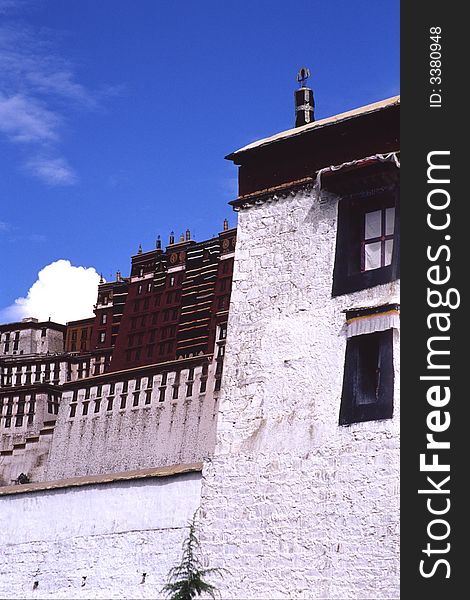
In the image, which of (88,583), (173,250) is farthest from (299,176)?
(173,250)

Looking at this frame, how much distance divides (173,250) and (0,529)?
3956 cm

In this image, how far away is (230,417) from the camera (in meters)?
11.7

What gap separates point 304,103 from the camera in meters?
13.7

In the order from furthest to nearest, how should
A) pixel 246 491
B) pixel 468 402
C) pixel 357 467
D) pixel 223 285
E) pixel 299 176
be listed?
1. pixel 223 285
2. pixel 299 176
3. pixel 246 491
4. pixel 357 467
5. pixel 468 402

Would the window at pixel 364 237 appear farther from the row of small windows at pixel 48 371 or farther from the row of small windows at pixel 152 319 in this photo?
the row of small windows at pixel 48 371

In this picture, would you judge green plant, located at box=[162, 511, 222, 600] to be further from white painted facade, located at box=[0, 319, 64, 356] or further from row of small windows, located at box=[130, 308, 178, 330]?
white painted facade, located at box=[0, 319, 64, 356]

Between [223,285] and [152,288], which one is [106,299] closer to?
[152,288]

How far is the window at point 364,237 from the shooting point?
444 inches

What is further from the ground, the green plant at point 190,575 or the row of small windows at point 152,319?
the row of small windows at point 152,319

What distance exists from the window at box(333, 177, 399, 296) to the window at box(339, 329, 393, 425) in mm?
606

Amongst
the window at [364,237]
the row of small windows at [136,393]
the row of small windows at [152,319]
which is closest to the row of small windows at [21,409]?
the row of small windows at [136,393]

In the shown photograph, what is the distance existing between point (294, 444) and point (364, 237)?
224 centimetres

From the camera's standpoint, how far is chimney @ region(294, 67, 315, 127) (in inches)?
531

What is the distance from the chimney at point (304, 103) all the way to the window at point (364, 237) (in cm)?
216
